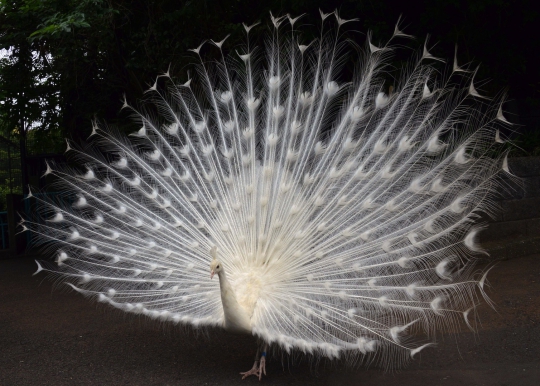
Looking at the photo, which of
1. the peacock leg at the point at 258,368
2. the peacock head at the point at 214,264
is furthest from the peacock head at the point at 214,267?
the peacock leg at the point at 258,368

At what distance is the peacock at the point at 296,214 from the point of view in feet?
14.0

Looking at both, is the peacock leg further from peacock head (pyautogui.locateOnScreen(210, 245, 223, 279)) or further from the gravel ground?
peacock head (pyautogui.locateOnScreen(210, 245, 223, 279))

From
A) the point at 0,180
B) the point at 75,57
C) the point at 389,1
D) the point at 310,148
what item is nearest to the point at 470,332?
the point at 310,148

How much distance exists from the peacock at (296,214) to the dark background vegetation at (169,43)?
2667mm

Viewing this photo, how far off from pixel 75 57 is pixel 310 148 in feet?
16.0

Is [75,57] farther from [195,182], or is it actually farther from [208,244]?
[208,244]

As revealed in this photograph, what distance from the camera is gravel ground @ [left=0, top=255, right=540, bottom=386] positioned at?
4391 mm

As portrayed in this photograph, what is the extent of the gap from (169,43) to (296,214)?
534 centimetres

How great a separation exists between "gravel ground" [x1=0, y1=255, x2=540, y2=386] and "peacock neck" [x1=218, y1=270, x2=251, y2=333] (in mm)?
472

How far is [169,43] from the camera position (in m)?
9.06

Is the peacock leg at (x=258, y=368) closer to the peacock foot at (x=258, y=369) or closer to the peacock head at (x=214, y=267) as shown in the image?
the peacock foot at (x=258, y=369)

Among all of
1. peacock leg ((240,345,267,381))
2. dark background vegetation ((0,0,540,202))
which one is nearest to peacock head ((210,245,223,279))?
peacock leg ((240,345,267,381))

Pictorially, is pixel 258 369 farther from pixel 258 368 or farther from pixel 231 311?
pixel 231 311

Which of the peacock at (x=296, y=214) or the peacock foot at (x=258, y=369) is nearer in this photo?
the peacock at (x=296, y=214)
